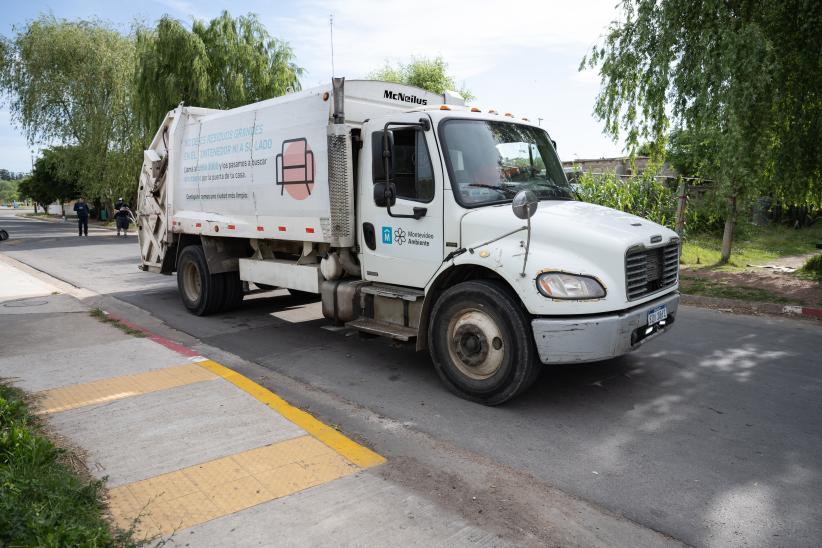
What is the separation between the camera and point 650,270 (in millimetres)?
4934

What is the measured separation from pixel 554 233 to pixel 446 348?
140cm

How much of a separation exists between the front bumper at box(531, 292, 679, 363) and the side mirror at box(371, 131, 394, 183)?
2.11 meters

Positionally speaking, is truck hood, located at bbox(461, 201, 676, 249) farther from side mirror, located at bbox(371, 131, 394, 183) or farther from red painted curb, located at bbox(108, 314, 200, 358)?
red painted curb, located at bbox(108, 314, 200, 358)

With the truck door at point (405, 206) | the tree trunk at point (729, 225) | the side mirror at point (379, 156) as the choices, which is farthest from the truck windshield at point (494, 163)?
the tree trunk at point (729, 225)

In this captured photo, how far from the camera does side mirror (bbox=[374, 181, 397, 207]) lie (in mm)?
5562

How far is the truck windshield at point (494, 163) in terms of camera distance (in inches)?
205

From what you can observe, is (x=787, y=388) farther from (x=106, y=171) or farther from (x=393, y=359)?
(x=106, y=171)

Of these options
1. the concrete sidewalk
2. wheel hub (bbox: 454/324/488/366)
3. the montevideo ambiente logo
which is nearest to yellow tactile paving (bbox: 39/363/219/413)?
the concrete sidewalk

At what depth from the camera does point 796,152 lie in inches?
403

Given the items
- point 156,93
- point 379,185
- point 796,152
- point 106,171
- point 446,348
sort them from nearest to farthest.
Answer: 1. point 446,348
2. point 379,185
3. point 796,152
4. point 156,93
5. point 106,171

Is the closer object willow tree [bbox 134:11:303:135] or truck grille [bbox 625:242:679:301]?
truck grille [bbox 625:242:679:301]

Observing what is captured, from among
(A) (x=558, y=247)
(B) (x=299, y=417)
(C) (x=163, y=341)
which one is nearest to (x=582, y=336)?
(A) (x=558, y=247)

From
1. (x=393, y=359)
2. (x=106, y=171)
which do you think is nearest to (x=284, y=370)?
(x=393, y=359)

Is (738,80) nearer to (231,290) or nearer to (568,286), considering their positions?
(568,286)
